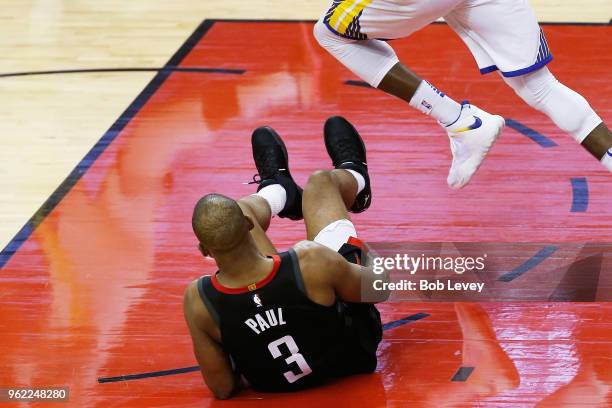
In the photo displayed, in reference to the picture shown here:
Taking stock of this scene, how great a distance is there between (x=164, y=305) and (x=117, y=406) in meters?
0.67

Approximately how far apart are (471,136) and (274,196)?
0.81 metres

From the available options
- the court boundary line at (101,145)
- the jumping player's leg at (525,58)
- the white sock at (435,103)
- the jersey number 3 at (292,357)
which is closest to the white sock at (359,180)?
the white sock at (435,103)

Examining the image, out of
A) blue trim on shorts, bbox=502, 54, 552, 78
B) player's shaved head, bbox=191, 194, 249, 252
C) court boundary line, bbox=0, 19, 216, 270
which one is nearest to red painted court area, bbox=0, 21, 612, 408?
court boundary line, bbox=0, 19, 216, 270

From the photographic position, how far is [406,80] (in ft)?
14.2

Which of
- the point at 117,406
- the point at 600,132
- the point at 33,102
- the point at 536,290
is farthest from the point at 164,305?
the point at 33,102

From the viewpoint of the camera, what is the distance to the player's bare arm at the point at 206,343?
3318mm

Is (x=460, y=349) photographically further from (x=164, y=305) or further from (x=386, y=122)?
(x=386, y=122)

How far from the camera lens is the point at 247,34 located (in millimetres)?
7301

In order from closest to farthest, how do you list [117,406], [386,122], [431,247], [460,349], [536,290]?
[117,406]
[460,349]
[536,290]
[431,247]
[386,122]

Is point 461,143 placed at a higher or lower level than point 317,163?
higher

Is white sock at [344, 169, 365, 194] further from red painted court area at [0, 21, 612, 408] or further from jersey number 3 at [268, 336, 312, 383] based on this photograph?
jersey number 3 at [268, 336, 312, 383]

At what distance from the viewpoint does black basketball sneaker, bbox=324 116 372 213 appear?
4.30 metres

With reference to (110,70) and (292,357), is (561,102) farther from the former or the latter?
(110,70)

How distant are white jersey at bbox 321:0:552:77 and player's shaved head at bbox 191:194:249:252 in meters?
1.24
